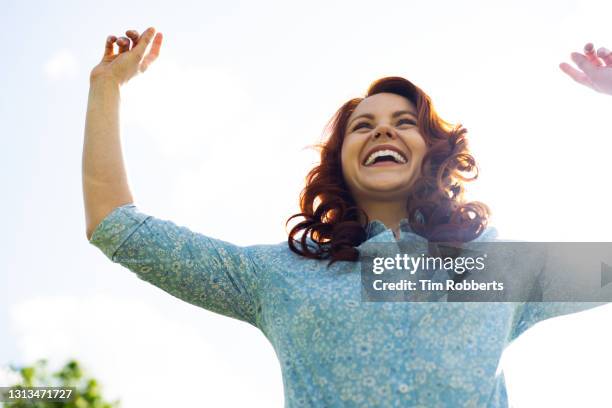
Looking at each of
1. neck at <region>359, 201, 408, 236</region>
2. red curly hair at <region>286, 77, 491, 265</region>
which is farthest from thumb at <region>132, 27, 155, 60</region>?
neck at <region>359, 201, 408, 236</region>

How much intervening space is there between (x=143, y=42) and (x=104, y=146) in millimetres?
576

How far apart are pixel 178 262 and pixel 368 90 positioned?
5.23 ft

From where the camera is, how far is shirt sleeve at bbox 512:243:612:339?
2.92 meters

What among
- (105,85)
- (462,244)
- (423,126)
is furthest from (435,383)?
(105,85)

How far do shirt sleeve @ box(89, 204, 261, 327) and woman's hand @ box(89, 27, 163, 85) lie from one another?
569 mm

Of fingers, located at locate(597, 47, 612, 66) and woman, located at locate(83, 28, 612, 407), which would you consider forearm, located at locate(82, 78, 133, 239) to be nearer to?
woman, located at locate(83, 28, 612, 407)

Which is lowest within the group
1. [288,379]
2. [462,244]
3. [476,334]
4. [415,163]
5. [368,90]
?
[288,379]

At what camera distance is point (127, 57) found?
305 cm

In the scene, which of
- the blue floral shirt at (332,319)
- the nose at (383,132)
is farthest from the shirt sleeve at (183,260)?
the nose at (383,132)

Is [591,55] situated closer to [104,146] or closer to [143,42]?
[143,42]

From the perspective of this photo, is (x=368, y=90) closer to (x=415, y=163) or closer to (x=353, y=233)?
(x=415, y=163)

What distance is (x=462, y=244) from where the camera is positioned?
3.06m

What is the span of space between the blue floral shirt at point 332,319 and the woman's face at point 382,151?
0.50 meters

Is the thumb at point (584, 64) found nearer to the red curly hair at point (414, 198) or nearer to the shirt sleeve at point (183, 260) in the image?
the red curly hair at point (414, 198)
